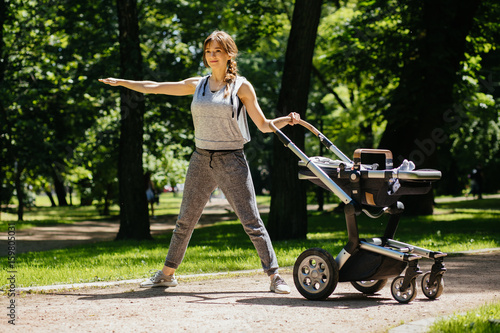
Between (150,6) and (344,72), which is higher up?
(150,6)

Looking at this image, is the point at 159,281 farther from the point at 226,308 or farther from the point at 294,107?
the point at 294,107

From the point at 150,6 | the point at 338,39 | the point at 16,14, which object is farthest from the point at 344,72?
the point at 16,14

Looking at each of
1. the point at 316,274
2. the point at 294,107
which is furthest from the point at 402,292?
the point at 294,107

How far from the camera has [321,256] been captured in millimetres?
5387

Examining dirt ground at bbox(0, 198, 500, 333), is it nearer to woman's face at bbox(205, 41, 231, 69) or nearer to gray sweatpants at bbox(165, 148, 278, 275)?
gray sweatpants at bbox(165, 148, 278, 275)

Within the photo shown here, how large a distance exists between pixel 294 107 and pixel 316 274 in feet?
22.4

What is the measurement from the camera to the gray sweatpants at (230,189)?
228 inches

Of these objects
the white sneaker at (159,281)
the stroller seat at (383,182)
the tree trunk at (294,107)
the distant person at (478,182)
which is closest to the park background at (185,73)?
the tree trunk at (294,107)

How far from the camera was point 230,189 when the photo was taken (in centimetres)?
579

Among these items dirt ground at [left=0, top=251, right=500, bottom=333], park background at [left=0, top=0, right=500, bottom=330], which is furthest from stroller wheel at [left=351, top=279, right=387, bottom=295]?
park background at [left=0, top=0, right=500, bottom=330]

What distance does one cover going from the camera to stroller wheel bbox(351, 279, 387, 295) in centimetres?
574

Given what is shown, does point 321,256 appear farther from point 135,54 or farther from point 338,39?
point 338,39

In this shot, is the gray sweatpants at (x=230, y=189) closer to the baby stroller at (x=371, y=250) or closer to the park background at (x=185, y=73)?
the baby stroller at (x=371, y=250)

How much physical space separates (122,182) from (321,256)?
28.4ft
